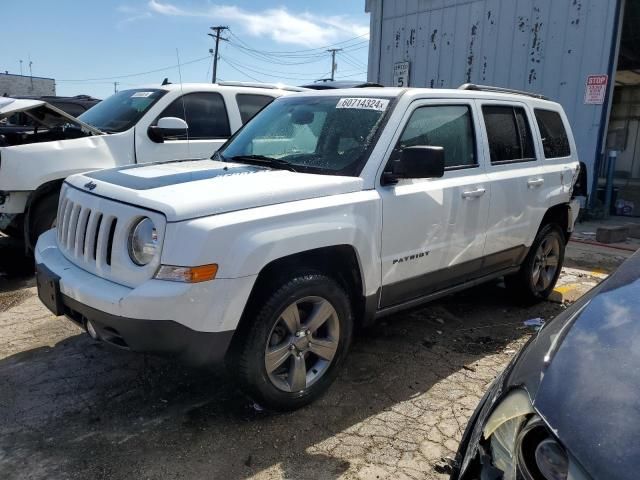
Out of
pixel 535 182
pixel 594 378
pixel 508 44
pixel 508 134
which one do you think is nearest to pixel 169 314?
pixel 594 378

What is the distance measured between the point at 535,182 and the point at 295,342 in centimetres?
268

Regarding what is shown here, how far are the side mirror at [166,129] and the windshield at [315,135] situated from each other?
1450 millimetres

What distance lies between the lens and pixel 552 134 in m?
5.02

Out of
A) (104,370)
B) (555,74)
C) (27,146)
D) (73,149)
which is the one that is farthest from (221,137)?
(555,74)

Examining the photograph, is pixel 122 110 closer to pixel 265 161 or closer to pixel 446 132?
pixel 265 161

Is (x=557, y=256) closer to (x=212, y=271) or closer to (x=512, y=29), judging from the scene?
(x=212, y=271)

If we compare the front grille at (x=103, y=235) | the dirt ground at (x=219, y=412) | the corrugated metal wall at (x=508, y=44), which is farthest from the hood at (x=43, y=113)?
the corrugated metal wall at (x=508, y=44)

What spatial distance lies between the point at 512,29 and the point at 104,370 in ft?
32.4

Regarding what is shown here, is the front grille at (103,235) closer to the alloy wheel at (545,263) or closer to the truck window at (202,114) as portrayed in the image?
the truck window at (202,114)

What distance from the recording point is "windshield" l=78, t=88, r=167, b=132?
6023 mm

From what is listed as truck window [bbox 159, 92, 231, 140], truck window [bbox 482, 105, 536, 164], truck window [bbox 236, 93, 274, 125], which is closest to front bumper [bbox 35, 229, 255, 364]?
truck window [bbox 482, 105, 536, 164]

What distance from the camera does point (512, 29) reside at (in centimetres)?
1046

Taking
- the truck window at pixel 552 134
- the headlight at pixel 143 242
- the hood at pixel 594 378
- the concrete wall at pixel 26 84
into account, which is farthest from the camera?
the concrete wall at pixel 26 84

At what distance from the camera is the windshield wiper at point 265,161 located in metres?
3.49
